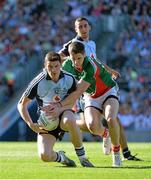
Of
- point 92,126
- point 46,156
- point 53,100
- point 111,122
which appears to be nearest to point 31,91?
point 53,100

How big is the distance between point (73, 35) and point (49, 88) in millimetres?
19072

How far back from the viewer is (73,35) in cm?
3091

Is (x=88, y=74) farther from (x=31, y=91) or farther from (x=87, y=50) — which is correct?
(x=87, y=50)

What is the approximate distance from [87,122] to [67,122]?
3.83ft

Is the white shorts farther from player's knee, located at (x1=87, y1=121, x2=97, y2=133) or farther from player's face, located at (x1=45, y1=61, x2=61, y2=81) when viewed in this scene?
player's face, located at (x1=45, y1=61, x2=61, y2=81)

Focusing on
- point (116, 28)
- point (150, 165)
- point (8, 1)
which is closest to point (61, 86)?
point (150, 165)

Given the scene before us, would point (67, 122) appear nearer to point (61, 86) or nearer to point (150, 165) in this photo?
point (61, 86)

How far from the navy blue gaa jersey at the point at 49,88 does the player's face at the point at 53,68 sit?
11cm

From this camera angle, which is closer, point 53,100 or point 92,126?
point 53,100

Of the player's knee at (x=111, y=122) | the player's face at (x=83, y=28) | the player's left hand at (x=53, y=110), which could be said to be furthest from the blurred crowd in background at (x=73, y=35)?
the player's left hand at (x=53, y=110)

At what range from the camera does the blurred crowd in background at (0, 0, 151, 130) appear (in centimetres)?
2770

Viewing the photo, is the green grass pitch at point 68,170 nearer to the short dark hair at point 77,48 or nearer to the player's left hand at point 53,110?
the player's left hand at point 53,110

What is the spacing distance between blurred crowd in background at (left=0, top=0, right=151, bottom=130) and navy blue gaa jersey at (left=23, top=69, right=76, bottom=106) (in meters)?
14.6

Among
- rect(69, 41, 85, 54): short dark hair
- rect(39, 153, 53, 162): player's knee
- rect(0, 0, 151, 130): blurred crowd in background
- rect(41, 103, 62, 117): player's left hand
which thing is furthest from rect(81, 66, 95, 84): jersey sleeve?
rect(0, 0, 151, 130): blurred crowd in background
